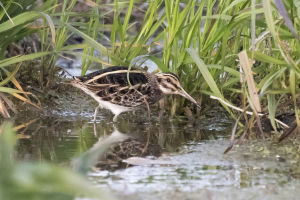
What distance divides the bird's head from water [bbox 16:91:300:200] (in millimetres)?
261

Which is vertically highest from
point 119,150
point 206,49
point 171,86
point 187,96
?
point 206,49

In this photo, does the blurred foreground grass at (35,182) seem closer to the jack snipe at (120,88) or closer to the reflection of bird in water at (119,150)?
the reflection of bird in water at (119,150)

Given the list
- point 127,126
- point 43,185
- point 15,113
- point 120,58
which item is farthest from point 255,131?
point 43,185

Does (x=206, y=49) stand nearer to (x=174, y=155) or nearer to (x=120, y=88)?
(x=120, y=88)

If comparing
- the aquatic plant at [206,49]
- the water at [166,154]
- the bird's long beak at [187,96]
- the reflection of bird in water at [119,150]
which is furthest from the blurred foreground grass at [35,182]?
the bird's long beak at [187,96]

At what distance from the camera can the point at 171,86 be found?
6.25 metres

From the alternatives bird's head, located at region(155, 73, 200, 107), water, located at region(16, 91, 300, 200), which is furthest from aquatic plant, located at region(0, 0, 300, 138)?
water, located at region(16, 91, 300, 200)

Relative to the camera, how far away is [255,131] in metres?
5.71

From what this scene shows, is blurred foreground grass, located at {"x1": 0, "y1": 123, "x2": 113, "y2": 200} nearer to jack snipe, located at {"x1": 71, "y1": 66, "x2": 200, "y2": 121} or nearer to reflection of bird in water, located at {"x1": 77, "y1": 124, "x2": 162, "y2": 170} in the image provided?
reflection of bird in water, located at {"x1": 77, "y1": 124, "x2": 162, "y2": 170}

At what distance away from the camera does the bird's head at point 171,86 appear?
6.21m

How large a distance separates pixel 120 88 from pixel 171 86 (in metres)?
0.60

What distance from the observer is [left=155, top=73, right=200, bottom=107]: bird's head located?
244 inches

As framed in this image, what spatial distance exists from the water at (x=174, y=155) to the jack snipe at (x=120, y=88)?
0.55ft

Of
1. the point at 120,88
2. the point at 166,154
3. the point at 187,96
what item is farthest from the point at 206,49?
the point at 166,154
